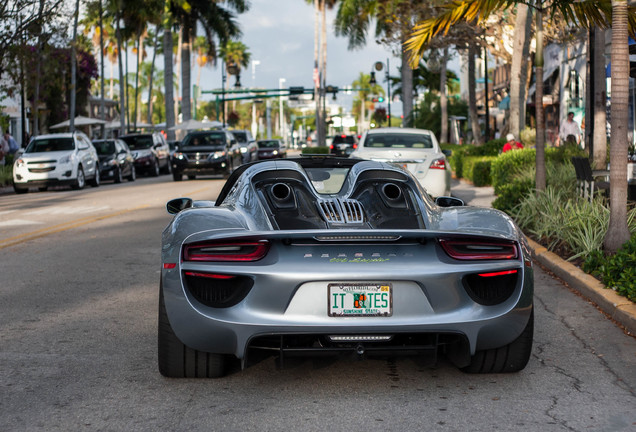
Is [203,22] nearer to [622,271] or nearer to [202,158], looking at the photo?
[202,158]

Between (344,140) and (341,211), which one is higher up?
(344,140)

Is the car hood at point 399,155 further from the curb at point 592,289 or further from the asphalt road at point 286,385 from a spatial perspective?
the asphalt road at point 286,385

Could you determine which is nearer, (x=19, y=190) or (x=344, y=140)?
(x=19, y=190)

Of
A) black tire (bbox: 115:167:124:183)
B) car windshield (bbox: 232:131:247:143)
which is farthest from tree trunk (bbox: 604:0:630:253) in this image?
car windshield (bbox: 232:131:247:143)

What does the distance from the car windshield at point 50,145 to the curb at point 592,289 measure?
2249 cm

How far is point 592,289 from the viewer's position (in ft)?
28.4

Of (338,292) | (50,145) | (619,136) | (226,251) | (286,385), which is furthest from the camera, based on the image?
(50,145)

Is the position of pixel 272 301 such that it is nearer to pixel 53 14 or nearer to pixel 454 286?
pixel 454 286

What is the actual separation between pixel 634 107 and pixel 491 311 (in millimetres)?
25264

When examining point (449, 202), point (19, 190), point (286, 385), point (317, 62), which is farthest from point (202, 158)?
point (317, 62)

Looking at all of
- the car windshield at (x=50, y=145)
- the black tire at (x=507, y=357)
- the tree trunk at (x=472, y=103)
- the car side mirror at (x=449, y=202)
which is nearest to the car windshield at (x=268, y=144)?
the tree trunk at (x=472, y=103)

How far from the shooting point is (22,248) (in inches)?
510

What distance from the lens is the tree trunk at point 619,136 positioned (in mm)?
9484

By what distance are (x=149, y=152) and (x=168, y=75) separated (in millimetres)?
18268
